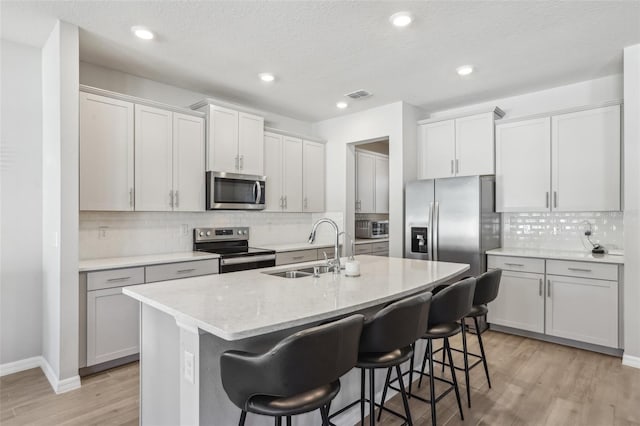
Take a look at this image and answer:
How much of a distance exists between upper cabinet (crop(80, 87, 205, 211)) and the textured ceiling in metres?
0.45

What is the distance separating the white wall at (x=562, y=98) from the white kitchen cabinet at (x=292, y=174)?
2.48 m

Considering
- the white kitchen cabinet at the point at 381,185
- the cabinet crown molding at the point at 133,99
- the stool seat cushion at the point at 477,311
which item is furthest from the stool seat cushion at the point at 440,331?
the white kitchen cabinet at the point at 381,185

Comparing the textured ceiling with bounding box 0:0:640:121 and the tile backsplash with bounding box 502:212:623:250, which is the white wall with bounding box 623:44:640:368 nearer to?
the textured ceiling with bounding box 0:0:640:121

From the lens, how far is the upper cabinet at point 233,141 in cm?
398

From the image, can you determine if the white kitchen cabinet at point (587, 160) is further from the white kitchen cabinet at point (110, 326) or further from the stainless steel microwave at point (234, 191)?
the white kitchen cabinet at point (110, 326)

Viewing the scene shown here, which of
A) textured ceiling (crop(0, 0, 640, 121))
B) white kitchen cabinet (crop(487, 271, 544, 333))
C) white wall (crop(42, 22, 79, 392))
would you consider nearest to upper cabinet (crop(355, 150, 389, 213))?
textured ceiling (crop(0, 0, 640, 121))

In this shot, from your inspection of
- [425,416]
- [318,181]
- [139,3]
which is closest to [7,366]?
[139,3]

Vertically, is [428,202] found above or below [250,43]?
below

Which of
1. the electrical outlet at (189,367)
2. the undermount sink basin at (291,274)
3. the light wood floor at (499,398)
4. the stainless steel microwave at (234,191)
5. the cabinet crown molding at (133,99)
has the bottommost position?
the light wood floor at (499,398)

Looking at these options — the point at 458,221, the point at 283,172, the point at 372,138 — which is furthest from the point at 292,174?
the point at 458,221

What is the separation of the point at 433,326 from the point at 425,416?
0.63 meters

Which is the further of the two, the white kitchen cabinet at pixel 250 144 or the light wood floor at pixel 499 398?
the white kitchen cabinet at pixel 250 144

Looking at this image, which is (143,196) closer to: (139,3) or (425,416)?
(139,3)

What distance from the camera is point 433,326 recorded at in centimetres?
223
